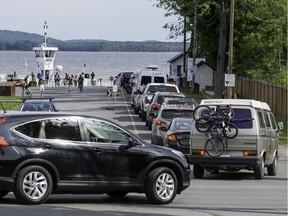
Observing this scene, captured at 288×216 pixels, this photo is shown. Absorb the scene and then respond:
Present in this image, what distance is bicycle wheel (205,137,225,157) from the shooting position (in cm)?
2095

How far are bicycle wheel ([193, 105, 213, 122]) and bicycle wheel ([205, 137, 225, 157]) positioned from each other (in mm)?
602

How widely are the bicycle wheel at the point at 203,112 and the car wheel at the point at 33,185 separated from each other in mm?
7351

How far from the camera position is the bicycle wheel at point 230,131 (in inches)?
818

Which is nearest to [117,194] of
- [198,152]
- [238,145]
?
[198,152]

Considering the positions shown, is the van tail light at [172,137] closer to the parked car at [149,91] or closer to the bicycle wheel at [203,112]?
the bicycle wheel at [203,112]

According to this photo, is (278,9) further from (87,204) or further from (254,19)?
(87,204)

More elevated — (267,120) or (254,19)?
(254,19)

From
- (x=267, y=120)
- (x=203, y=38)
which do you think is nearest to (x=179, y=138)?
(x=267, y=120)

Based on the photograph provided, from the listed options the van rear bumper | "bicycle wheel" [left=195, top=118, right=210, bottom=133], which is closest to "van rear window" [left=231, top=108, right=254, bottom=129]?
"bicycle wheel" [left=195, top=118, right=210, bottom=133]

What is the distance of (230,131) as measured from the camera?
821 inches

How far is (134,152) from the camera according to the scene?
15445 millimetres

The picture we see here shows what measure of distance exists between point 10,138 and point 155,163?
270 cm

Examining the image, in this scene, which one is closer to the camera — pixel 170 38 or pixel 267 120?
pixel 267 120

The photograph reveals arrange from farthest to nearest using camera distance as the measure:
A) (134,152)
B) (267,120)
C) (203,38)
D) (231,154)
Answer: (203,38), (267,120), (231,154), (134,152)
